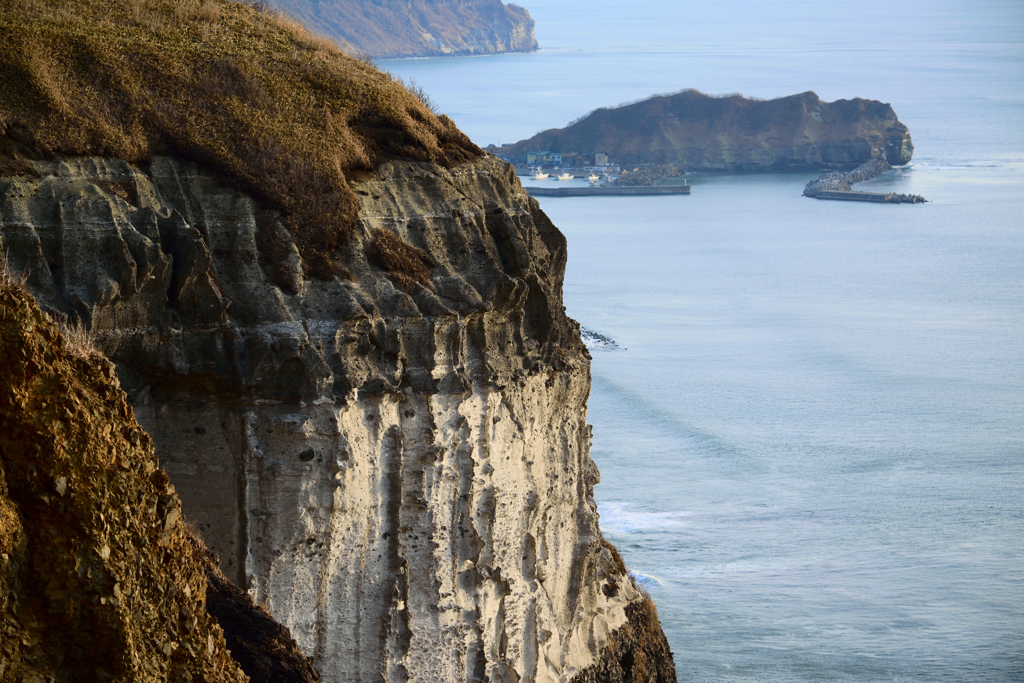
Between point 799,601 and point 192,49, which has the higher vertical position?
point 192,49

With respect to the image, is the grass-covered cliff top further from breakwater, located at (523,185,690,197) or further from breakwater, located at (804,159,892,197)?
breakwater, located at (804,159,892,197)

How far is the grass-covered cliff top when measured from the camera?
15859 mm

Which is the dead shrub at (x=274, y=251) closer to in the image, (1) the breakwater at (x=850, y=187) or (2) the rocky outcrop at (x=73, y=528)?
(2) the rocky outcrop at (x=73, y=528)

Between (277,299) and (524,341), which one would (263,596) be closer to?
(277,299)

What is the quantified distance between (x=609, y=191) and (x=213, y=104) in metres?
117

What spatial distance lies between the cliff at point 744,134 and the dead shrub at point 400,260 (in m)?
135

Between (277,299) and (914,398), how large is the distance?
5609 centimetres

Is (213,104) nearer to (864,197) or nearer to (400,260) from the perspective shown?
(400,260)

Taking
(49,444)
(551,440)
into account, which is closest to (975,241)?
(551,440)

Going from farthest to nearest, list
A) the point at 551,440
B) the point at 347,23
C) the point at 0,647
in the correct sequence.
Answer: the point at 347,23, the point at 551,440, the point at 0,647

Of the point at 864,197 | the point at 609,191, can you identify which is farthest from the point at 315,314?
the point at 864,197

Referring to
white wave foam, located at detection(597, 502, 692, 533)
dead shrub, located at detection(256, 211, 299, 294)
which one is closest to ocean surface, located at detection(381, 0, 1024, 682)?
white wave foam, located at detection(597, 502, 692, 533)

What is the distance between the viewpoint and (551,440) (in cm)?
1969

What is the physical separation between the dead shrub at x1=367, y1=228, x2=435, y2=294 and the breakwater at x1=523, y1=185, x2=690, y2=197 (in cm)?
11021
